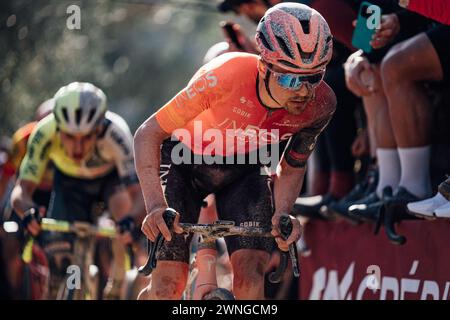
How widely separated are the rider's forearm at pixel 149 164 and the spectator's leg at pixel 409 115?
205 centimetres

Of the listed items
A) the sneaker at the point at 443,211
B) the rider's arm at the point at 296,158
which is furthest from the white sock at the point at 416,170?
the rider's arm at the point at 296,158

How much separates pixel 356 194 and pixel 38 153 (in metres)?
3.32

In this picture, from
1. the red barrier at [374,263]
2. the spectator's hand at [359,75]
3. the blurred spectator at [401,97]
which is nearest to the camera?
the blurred spectator at [401,97]

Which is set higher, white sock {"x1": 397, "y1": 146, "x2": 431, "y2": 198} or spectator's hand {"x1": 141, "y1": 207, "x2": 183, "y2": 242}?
white sock {"x1": 397, "y1": 146, "x2": 431, "y2": 198}

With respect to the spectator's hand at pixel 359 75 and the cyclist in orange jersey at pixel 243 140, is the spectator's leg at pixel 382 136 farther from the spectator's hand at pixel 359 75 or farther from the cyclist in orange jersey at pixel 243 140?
the cyclist in orange jersey at pixel 243 140

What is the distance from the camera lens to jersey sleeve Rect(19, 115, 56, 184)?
1010cm

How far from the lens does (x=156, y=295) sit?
6.52 m

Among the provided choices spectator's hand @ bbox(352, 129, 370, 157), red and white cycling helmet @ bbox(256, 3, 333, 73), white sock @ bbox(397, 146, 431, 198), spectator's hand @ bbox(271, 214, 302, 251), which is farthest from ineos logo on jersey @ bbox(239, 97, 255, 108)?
spectator's hand @ bbox(352, 129, 370, 157)

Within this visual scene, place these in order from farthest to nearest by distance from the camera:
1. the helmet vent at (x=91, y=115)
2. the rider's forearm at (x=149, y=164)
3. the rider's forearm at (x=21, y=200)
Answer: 1. the helmet vent at (x=91, y=115)
2. the rider's forearm at (x=21, y=200)
3. the rider's forearm at (x=149, y=164)

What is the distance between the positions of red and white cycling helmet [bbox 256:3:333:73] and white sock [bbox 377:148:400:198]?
2.02m

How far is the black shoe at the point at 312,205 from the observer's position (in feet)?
30.9

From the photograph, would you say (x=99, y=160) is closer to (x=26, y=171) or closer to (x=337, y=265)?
(x=26, y=171)

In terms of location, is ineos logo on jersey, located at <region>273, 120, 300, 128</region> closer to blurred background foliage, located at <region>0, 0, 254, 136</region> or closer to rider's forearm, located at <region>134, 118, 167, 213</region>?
rider's forearm, located at <region>134, 118, 167, 213</region>
